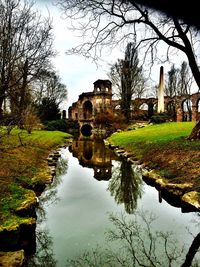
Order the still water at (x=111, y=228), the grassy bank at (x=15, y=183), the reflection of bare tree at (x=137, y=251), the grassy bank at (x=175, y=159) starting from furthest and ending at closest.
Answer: the grassy bank at (x=175, y=159)
the grassy bank at (x=15, y=183)
the still water at (x=111, y=228)
the reflection of bare tree at (x=137, y=251)

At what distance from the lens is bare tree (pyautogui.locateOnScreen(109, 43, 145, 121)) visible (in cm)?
4669

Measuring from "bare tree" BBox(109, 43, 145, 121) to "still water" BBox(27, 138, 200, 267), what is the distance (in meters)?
36.3

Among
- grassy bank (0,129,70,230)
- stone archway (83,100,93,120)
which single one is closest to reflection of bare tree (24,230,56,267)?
grassy bank (0,129,70,230)

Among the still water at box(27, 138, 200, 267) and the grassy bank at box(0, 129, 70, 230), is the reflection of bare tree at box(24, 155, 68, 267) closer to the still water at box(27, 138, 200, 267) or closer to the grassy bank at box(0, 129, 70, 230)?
the still water at box(27, 138, 200, 267)

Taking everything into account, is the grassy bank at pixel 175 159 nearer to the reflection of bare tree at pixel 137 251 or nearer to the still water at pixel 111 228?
the still water at pixel 111 228

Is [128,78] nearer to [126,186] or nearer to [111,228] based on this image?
[126,186]

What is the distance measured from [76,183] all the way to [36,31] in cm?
848

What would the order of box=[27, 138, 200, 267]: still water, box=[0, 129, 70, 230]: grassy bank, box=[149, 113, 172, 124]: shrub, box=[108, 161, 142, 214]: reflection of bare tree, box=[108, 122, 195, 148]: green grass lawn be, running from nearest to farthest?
box=[27, 138, 200, 267]: still water, box=[0, 129, 70, 230]: grassy bank, box=[108, 161, 142, 214]: reflection of bare tree, box=[108, 122, 195, 148]: green grass lawn, box=[149, 113, 172, 124]: shrub

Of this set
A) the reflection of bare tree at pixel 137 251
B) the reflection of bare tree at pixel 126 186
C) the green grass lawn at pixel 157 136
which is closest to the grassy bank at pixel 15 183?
the reflection of bare tree at pixel 137 251

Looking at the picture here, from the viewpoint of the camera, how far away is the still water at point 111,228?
17.5 feet

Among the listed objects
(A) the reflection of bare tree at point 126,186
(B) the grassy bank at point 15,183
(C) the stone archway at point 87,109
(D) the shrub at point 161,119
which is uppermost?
(C) the stone archway at point 87,109

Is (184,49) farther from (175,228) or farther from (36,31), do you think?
(175,228)

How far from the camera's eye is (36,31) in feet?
51.8

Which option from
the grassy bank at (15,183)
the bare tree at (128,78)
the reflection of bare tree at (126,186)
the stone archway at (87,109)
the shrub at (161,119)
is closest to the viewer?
the grassy bank at (15,183)
